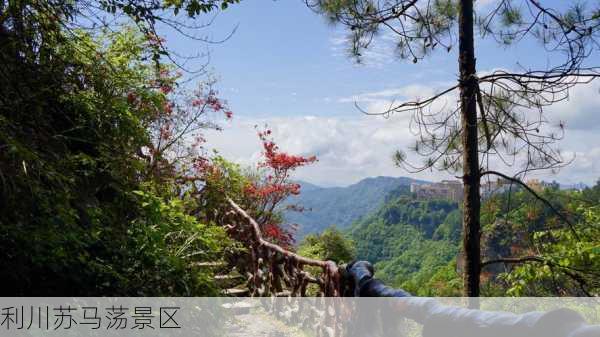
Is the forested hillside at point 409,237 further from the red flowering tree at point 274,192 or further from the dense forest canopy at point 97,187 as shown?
the dense forest canopy at point 97,187

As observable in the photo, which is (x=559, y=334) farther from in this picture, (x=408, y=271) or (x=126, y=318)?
(x=408, y=271)

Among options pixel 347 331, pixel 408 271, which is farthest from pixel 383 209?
pixel 347 331

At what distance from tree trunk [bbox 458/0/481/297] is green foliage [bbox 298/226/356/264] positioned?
6.29 metres

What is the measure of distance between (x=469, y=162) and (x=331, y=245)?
23.8ft

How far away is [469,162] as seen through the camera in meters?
3.84

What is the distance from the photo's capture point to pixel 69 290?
3070 mm

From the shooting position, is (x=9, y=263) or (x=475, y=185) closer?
(x=9, y=263)

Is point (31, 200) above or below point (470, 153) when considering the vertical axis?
below

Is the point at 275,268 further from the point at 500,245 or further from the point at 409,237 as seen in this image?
the point at 409,237

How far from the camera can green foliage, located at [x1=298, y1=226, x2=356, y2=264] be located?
33.7 ft

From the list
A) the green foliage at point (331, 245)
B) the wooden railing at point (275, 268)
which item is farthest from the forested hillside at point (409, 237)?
the wooden railing at point (275, 268)

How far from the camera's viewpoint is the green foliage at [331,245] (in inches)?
404

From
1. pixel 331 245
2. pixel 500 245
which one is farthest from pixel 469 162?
pixel 500 245

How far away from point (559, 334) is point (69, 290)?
2.92 metres
